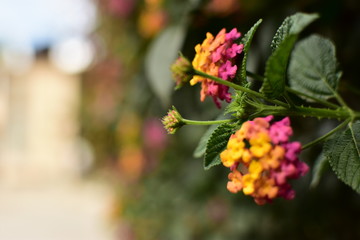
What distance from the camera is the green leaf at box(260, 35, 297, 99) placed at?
308mm

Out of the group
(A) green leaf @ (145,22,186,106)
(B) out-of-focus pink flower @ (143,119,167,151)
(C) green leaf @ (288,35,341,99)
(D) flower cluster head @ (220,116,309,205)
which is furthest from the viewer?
(B) out-of-focus pink flower @ (143,119,167,151)

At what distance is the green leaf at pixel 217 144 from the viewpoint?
0.34 m

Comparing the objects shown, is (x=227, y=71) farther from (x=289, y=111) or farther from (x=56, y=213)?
(x=56, y=213)

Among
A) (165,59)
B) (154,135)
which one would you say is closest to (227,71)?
(165,59)

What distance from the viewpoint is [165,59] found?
709mm

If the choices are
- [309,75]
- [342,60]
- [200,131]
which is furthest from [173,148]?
[309,75]

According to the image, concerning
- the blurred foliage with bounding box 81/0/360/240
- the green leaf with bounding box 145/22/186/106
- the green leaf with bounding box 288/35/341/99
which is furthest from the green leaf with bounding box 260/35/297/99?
the green leaf with bounding box 145/22/186/106

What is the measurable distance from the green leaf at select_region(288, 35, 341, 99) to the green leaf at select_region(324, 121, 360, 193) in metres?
0.08

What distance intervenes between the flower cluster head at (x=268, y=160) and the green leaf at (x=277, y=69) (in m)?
0.03

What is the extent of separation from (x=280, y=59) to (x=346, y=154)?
103 millimetres

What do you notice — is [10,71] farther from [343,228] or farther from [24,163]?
[343,228]

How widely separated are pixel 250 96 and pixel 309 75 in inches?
6.2

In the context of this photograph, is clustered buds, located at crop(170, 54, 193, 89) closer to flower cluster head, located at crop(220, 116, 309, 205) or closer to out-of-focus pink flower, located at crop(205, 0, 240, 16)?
flower cluster head, located at crop(220, 116, 309, 205)

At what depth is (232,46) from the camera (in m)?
0.34
